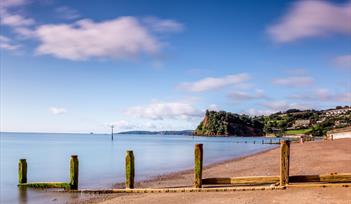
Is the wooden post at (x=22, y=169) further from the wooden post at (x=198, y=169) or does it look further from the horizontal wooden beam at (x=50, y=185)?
the wooden post at (x=198, y=169)

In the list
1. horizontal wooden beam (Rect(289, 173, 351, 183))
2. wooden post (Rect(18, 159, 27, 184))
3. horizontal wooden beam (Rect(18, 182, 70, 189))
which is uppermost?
horizontal wooden beam (Rect(289, 173, 351, 183))

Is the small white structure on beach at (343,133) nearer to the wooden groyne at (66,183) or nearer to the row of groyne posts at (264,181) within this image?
the row of groyne posts at (264,181)

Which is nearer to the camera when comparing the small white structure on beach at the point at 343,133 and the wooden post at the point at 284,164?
the wooden post at the point at 284,164

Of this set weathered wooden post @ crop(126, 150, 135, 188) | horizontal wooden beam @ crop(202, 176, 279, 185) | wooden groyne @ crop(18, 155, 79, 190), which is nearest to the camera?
horizontal wooden beam @ crop(202, 176, 279, 185)

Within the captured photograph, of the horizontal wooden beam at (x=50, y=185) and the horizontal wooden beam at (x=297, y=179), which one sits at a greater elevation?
the horizontal wooden beam at (x=297, y=179)

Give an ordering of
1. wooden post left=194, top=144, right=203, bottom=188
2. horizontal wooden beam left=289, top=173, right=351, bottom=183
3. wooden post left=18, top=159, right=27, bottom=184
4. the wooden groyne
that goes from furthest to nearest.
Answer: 1. wooden post left=18, top=159, right=27, bottom=184
2. the wooden groyne
3. wooden post left=194, top=144, right=203, bottom=188
4. horizontal wooden beam left=289, top=173, right=351, bottom=183

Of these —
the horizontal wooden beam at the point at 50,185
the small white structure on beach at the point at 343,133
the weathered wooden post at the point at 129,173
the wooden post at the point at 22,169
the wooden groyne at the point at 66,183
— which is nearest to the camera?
the weathered wooden post at the point at 129,173

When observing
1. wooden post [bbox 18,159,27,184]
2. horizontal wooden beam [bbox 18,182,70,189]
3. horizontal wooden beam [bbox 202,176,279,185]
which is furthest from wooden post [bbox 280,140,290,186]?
wooden post [bbox 18,159,27,184]

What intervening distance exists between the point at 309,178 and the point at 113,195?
26.9ft

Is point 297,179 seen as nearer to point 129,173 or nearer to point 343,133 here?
point 129,173

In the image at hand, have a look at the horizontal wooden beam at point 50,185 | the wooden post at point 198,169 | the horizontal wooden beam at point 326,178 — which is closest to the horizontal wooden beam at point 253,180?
Answer: the horizontal wooden beam at point 326,178

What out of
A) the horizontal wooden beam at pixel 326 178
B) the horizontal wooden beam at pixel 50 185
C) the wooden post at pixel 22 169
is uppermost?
the horizontal wooden beam at pixel 326 178

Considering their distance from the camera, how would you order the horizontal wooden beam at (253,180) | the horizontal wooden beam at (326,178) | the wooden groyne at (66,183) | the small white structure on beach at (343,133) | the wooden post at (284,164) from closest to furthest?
the horizontal wooden beam at (326,178), the wooden post at (284,164), the horizontal wooden beam at (253,180), the wooden groyne at (66,183), the small white structure on beach at (343,133)

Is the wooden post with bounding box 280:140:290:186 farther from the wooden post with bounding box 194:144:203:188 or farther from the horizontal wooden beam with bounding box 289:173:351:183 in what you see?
the wooden post with bounding box 194:144:203:188
